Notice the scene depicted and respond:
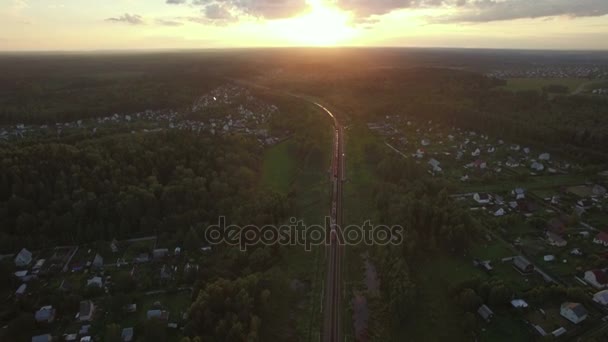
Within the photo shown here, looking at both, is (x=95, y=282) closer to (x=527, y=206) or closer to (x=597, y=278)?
(x=597, y=278)

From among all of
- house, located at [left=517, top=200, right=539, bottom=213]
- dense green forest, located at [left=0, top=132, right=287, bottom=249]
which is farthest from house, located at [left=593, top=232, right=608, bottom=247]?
dense green forest, located at [left=0, top=132, right=287, bottom=249]

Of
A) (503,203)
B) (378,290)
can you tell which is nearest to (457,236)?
(378,290)

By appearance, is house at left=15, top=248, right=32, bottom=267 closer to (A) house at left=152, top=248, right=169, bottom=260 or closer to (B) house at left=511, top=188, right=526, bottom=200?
(A) house at left=152, top=248, right=169, bottom=260

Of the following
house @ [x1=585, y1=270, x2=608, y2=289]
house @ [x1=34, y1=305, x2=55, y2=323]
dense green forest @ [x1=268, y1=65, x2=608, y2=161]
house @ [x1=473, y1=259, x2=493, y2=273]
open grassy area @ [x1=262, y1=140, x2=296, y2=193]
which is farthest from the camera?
dense green forest @ [x1=268, y1=65, x2=608, y2=161]

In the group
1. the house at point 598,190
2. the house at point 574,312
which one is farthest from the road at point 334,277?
the house at point 598,190

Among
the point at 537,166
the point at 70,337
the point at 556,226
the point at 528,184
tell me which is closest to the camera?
the point at 70,337

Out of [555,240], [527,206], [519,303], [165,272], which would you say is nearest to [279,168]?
[165,272]
